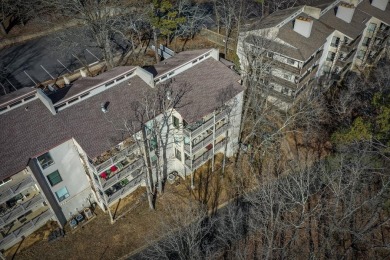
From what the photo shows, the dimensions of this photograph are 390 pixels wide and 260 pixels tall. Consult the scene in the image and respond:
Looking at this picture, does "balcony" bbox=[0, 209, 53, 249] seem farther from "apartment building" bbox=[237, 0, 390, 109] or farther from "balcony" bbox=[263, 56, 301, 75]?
"balcony" bbox=[263, 56, 301, 75]

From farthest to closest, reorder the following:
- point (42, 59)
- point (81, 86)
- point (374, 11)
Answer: point (374, 11) → point (42, 59) → point (81, 86)

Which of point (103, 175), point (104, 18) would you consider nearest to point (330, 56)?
point (104, 18)

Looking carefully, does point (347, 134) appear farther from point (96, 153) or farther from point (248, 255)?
point (96, 153)

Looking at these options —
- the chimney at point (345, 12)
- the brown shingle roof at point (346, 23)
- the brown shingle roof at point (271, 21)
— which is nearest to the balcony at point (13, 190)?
the brown shingle roof at point (271, 21)

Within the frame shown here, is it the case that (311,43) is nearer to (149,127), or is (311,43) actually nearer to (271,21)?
(271,21)

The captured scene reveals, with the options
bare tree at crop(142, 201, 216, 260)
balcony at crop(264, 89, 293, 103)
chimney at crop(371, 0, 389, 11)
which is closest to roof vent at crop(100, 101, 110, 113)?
bare tree at crop(142, 201, 216, 260)

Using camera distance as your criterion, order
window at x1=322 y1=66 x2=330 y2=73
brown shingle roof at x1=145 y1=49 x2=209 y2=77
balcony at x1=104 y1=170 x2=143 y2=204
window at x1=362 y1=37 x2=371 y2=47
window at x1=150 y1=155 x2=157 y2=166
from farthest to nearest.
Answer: window at x1=362 y1=37 x2=371 y2=47 → window at x1=322 y1=66 x2=330 y2=73 → window at x1=150 y1=155 x2=157 y2=166 → brown shingle roof at x1=145 y1=49 x2=209 y2=77 → balcony at x1=104 y1=170 x2=143 y2=204

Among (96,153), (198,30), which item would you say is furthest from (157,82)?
(198,30)
